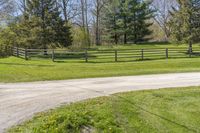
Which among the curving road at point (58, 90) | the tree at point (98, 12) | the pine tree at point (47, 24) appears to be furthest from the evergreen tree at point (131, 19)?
the curving road at point (58, 90)

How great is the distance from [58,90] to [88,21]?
181 ft

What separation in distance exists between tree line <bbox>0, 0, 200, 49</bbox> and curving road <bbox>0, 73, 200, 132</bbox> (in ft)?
69.0

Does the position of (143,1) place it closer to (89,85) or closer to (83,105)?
(89,85)

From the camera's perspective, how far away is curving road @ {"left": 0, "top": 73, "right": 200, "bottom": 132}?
11828 mm

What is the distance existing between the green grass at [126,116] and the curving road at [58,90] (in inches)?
29.4

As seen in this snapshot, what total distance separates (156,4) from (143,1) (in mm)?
21854

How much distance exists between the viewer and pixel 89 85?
17.6 meters

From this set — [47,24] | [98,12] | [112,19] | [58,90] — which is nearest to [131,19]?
[112,19]

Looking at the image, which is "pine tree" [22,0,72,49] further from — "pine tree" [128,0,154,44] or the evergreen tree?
"pine tree" [128,0,154,44]

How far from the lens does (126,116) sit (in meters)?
11.6

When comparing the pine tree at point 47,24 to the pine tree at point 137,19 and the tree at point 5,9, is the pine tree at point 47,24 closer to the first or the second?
the tree at point 5,9

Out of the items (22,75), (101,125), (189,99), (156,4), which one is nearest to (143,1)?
(156,4)

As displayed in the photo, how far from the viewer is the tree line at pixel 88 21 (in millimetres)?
40281

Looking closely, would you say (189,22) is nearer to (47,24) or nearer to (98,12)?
(47,24)
